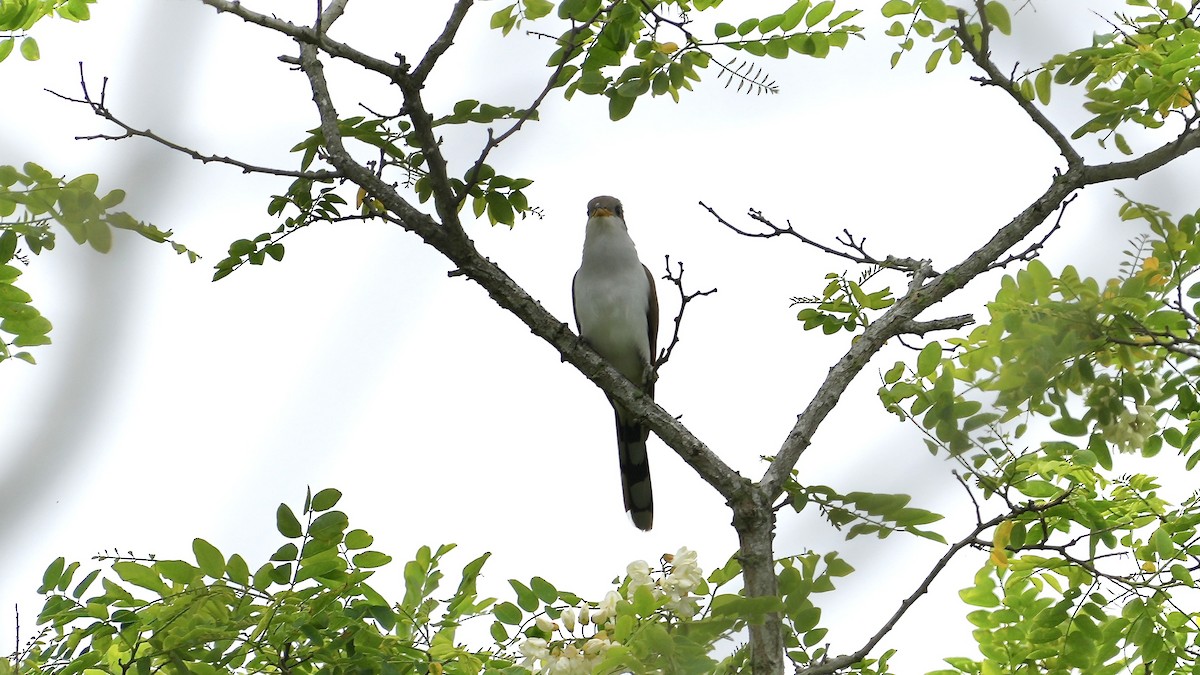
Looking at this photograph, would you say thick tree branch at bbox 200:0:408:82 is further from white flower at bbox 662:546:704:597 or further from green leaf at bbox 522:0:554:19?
white flower at bbox 662:546:704:597

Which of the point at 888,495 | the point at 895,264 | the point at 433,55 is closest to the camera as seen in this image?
the point at 888,495

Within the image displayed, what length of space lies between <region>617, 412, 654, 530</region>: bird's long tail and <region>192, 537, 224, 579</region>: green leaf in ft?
10.1

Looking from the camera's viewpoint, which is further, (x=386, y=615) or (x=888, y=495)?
(x=386, y=615)

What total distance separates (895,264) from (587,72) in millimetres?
1640

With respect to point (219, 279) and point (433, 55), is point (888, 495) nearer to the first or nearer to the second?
point (433, 55)

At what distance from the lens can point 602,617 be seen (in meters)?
3.56

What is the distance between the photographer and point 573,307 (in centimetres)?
656

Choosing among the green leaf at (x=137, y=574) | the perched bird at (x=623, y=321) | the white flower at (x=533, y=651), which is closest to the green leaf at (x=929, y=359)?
the white flower at (x=533, y=651)

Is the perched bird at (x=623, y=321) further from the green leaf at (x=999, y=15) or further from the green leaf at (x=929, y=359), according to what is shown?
the green leaf at (x=999, y=15)

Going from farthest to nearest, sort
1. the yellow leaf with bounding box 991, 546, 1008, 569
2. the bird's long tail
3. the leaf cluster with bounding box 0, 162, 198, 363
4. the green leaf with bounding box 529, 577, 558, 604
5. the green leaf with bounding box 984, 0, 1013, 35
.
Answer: the bird's long tail < the green leaf with bounding box 529, 577, 558, 604 < the yellow leaf with bounding box 991, 546, 1008, 569 < the green leaf with bounding box 984, 0, 1013, 35 < the leaf cluster with bounding box 0, 162, 198, 363

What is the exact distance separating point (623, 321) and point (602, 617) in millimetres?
2793

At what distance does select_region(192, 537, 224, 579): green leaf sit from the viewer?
10.8ft

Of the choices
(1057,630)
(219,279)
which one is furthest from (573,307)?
(1057,630)

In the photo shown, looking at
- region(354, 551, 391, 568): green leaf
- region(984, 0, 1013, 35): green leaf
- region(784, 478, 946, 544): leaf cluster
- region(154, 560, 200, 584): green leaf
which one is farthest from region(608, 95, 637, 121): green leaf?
region(784, 478, 946, 544): leaf cluster
